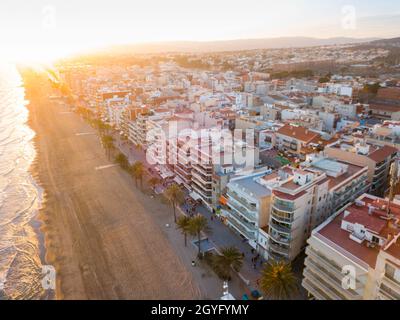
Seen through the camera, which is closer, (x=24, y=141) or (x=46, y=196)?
(x=46, y=196)

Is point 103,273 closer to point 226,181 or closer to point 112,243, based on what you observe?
point 112,243

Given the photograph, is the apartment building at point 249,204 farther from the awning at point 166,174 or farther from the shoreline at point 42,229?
the shoreline at point 42,229

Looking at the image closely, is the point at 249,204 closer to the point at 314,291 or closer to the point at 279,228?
the point at 279,228

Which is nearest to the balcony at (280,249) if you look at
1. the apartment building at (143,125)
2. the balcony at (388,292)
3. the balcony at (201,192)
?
the balcony at (388,292)
